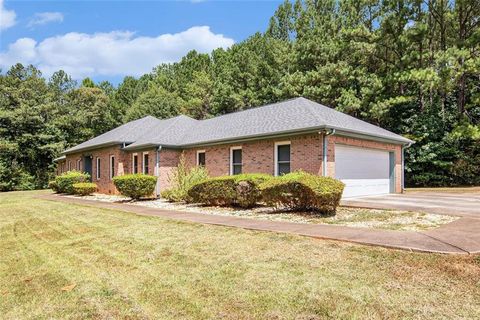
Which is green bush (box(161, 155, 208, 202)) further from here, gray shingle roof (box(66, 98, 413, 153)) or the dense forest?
the dense forest

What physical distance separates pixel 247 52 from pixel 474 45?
20.9 m

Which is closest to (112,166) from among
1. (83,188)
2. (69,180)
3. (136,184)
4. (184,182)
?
(83,188)

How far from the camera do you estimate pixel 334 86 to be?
2909cm

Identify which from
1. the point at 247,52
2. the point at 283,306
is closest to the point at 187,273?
the point at 283,306

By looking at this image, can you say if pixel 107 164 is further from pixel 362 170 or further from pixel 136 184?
pixel 362 170

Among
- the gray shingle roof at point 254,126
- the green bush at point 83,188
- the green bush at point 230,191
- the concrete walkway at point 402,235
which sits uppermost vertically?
the gray shingle roof at point 254,126

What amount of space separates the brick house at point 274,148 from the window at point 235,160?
2.0 inches

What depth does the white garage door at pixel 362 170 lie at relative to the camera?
48.2 feet

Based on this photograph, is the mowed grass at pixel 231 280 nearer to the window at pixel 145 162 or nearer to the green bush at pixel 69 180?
the window at pixel 145 162

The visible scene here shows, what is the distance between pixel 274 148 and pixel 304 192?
5.26 metres

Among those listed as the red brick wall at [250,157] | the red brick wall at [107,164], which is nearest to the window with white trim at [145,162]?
the red brick wall at [250,157]

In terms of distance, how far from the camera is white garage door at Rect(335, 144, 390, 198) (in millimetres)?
14695

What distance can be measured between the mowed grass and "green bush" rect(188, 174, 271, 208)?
4.96 meters

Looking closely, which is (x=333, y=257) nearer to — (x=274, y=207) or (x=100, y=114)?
(x=274, y=207)
